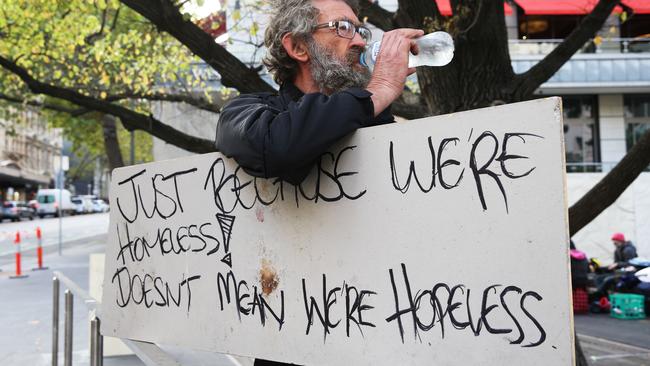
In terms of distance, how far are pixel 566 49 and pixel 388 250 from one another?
3.97m

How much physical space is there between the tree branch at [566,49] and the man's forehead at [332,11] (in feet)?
9.79

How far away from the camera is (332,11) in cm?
175

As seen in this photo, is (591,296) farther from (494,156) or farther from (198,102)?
(494,156)

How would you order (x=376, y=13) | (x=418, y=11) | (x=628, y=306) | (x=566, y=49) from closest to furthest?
(x=418, y=11) → (x=566, y=49) → (x=376, y=13) → (x=628, y=306)

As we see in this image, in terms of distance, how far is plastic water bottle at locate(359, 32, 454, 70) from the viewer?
1.70m

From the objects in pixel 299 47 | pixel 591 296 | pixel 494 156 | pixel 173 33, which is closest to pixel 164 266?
pixel 299 47

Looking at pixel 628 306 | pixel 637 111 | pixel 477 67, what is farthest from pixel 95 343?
pixel 637 111

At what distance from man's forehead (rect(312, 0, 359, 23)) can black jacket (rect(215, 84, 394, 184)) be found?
14.0 inches

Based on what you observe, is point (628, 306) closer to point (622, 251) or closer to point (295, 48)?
point (622, 251)

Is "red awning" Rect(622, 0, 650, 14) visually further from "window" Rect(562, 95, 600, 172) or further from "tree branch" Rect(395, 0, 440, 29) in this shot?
"tree branch" Rect(395, 0, 440, 29)

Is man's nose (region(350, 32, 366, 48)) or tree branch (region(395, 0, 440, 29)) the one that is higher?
tree branch (region(395, 0, 440, 29))

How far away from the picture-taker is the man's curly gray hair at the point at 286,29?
175 centimetres

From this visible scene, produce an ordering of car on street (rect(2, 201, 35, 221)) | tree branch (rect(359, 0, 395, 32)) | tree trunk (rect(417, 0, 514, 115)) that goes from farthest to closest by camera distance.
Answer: car on street (rect(2, 201, 35, 221))
tree branch (rect(359, 0, 395, 32))
tree trunk (rect(417, 0, 514, 115))

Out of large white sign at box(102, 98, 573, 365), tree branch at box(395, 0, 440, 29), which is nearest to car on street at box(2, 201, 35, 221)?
tree branch at box(395, 0, 440, 29)
